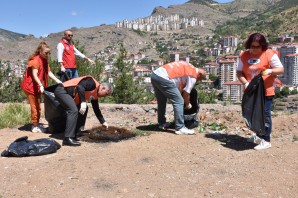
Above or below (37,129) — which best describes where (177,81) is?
above

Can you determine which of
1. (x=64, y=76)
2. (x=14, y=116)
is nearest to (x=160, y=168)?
(x=64, y=76)

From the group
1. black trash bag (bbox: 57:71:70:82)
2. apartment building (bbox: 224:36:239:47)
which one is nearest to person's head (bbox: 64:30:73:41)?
black trash bag (bbox: 57:71:70:82)

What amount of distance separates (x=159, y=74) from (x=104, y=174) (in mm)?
1998

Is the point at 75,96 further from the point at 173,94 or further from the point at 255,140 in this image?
the point at 255,140

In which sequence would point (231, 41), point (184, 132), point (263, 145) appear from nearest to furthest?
point (263, 145) < point (184, 132) < point (231, 41)

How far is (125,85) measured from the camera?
11406 mm

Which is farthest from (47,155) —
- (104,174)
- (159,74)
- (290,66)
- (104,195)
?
(290,66)

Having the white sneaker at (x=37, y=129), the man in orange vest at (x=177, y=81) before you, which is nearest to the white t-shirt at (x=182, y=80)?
the man in orange vest at (x=177, y=81)

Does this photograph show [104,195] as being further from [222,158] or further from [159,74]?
[159,74]

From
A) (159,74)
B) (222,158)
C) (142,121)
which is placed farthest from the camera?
(142,121)

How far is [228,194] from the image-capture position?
3467 millimetres

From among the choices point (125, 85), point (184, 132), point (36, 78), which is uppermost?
point (36, 78)

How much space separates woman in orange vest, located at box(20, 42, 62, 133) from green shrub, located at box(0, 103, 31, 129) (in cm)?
84

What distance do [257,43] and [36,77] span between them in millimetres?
3173
